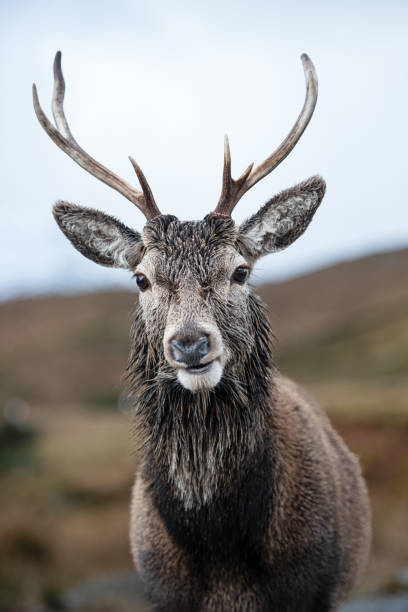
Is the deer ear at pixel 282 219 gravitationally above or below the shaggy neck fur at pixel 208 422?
above

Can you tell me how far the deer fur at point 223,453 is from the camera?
576 centimetres

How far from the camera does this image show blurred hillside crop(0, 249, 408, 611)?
2195 cm

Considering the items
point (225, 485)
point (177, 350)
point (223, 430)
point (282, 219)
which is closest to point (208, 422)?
point (223, 430)

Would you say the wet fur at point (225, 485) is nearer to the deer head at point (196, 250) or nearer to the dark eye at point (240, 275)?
the deer head at point (196, 250)

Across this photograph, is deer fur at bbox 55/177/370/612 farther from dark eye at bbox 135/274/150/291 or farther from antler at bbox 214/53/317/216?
antler at bbox 214/53/317/216

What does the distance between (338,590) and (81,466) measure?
24559mm

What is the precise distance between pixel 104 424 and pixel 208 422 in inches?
1292

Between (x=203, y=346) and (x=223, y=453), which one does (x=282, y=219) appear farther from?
(x=223, y=453)

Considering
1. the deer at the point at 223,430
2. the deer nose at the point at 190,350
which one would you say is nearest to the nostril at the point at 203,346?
the deer nose at the point at 190,350

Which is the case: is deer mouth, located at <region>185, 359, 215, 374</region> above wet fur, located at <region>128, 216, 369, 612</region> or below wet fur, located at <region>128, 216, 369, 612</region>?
above

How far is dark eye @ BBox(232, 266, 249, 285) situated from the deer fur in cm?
8

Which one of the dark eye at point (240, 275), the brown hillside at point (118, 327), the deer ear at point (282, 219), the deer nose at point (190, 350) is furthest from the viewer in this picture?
the brown hillside at point (118, 327)

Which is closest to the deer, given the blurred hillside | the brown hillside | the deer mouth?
the deer mouth

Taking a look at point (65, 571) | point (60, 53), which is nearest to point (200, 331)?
point (60, 53)
